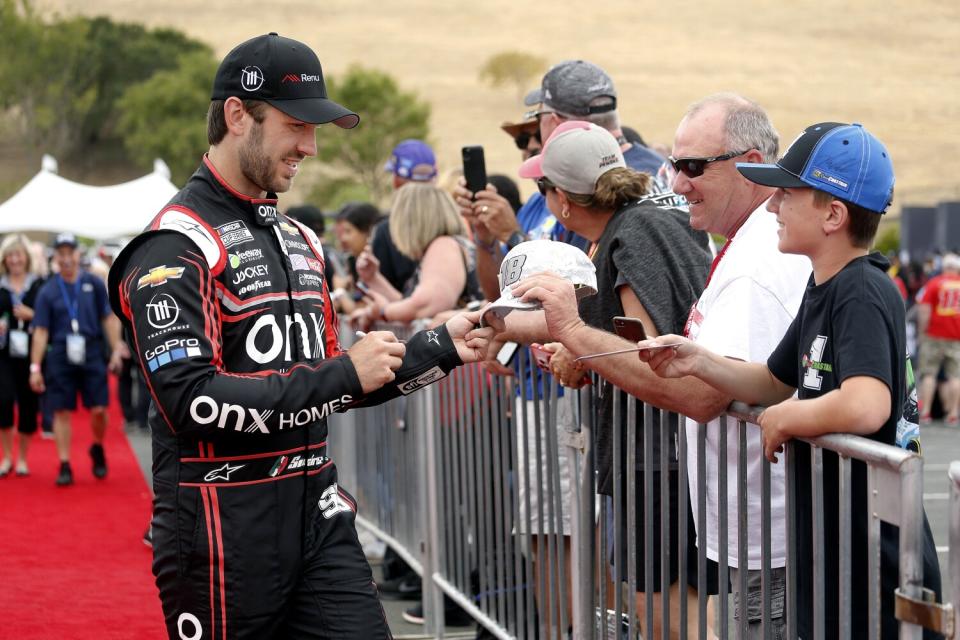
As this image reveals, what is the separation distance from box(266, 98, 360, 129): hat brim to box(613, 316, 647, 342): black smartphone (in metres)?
0.84

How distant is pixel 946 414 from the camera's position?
49.1 feet

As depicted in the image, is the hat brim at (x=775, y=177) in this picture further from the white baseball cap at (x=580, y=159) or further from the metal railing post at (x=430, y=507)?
the metal railing post at (x=430, y=507)

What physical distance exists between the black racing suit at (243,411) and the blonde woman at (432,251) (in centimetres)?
324

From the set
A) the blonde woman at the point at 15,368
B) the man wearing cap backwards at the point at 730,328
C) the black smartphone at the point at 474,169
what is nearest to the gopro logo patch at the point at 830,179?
the man wearing cap backwards at the point at 730,328

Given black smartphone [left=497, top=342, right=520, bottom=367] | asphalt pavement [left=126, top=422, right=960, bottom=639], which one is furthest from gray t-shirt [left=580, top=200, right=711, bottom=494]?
asphalt pavement [left=126, top=422, right=960, bottom=639]

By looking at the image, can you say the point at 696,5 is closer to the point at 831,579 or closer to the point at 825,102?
the point at 825,102

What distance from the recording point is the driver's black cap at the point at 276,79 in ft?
9.52

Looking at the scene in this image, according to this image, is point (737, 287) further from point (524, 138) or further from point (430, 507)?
point (430, 507)

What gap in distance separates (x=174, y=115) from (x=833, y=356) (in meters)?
86.2

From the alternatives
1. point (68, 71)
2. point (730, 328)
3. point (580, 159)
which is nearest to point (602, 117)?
point (580, 159)

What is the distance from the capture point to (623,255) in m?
3.64

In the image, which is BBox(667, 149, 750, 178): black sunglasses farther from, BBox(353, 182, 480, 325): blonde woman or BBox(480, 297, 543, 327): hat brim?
BBox(353, 182, 480, 325): blonde woman

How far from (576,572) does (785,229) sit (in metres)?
1.47

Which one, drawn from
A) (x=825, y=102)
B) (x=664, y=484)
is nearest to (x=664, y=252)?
(x=664, y=484)
